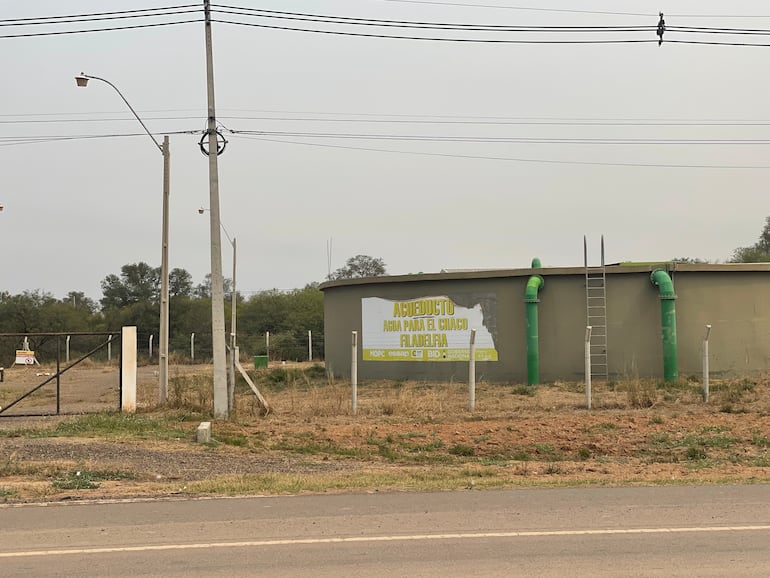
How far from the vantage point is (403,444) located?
46.9ft

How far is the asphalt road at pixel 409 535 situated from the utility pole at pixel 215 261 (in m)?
8.18

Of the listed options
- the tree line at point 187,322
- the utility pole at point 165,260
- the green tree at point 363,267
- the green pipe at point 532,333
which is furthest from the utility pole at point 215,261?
the green tree at point 363,267

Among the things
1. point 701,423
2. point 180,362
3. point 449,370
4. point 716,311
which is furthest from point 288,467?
point 180,362

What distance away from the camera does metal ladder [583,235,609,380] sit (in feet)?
81.4

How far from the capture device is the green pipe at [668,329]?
23703 millimetres

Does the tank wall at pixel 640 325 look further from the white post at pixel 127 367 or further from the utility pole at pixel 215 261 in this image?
the white post at pixel 127 367

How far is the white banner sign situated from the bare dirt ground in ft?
12.6

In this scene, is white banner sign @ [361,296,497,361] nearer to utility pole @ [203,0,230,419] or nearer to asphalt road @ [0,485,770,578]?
utility pole @ [203,0,230,419]

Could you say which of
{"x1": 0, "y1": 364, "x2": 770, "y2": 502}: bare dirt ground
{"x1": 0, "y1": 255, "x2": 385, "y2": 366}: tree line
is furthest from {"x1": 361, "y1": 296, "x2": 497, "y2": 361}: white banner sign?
{"x1": 0, "y1": 255, "x2": 385, "y2": 366}: tree line

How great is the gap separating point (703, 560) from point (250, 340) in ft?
170

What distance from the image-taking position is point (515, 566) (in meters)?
6.22

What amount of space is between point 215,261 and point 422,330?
1061 centimetres

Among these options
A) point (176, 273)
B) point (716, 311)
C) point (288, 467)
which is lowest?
point (288, 467)

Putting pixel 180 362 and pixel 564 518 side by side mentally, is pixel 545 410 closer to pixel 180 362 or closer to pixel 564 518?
pixel 564 518
